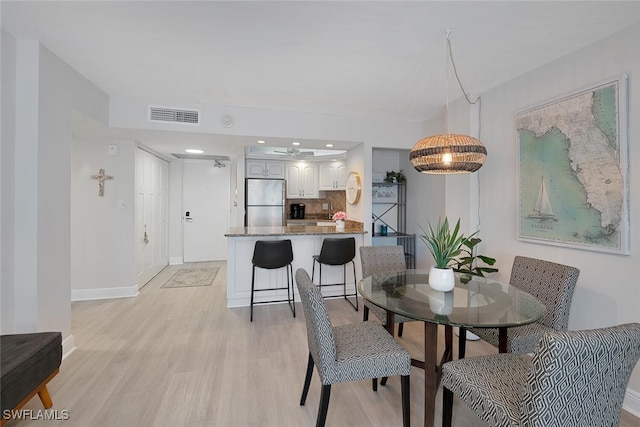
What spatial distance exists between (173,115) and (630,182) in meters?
4.01

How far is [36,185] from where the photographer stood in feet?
6.89

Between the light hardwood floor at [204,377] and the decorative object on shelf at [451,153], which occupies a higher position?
the decorative object on shelf at [451,153]

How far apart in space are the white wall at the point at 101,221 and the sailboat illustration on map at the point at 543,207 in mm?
4597

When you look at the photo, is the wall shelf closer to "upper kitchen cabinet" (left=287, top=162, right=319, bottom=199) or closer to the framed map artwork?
"upper kitchen cabinet" (left=287, top=162, right=319, bottom=199)

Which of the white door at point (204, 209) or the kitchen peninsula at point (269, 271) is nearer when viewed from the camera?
the kitchen peninsula at point (269, 271)

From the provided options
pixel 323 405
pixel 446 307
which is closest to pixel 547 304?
pixel 446 307

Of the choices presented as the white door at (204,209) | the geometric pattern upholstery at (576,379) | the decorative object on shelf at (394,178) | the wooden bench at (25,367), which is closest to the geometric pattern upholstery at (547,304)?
the geometric pattern upholstery at (576,379)

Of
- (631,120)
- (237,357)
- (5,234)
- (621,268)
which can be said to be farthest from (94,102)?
(621,268)

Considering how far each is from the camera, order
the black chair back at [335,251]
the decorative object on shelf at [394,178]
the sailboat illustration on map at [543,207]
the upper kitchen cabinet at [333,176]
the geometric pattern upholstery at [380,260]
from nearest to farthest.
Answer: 1. the sailboat illustration on map at [543,207]
2. the geometric pattern upholstery at [380,260]
3. the black chair back at [335,251]
4. the decorative object on shelf at [394,178]
5. the upper kitchen cabinet at [333,176]

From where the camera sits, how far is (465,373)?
1407 mm

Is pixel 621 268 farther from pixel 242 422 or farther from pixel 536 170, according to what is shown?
pixel 242 422

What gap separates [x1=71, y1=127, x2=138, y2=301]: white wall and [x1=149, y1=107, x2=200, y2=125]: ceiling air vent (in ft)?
3.13

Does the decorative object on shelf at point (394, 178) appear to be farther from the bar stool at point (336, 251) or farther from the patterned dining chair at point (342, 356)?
the patterned dining chair at point (342, 356)

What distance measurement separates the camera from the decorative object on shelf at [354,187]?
4.15 meters
